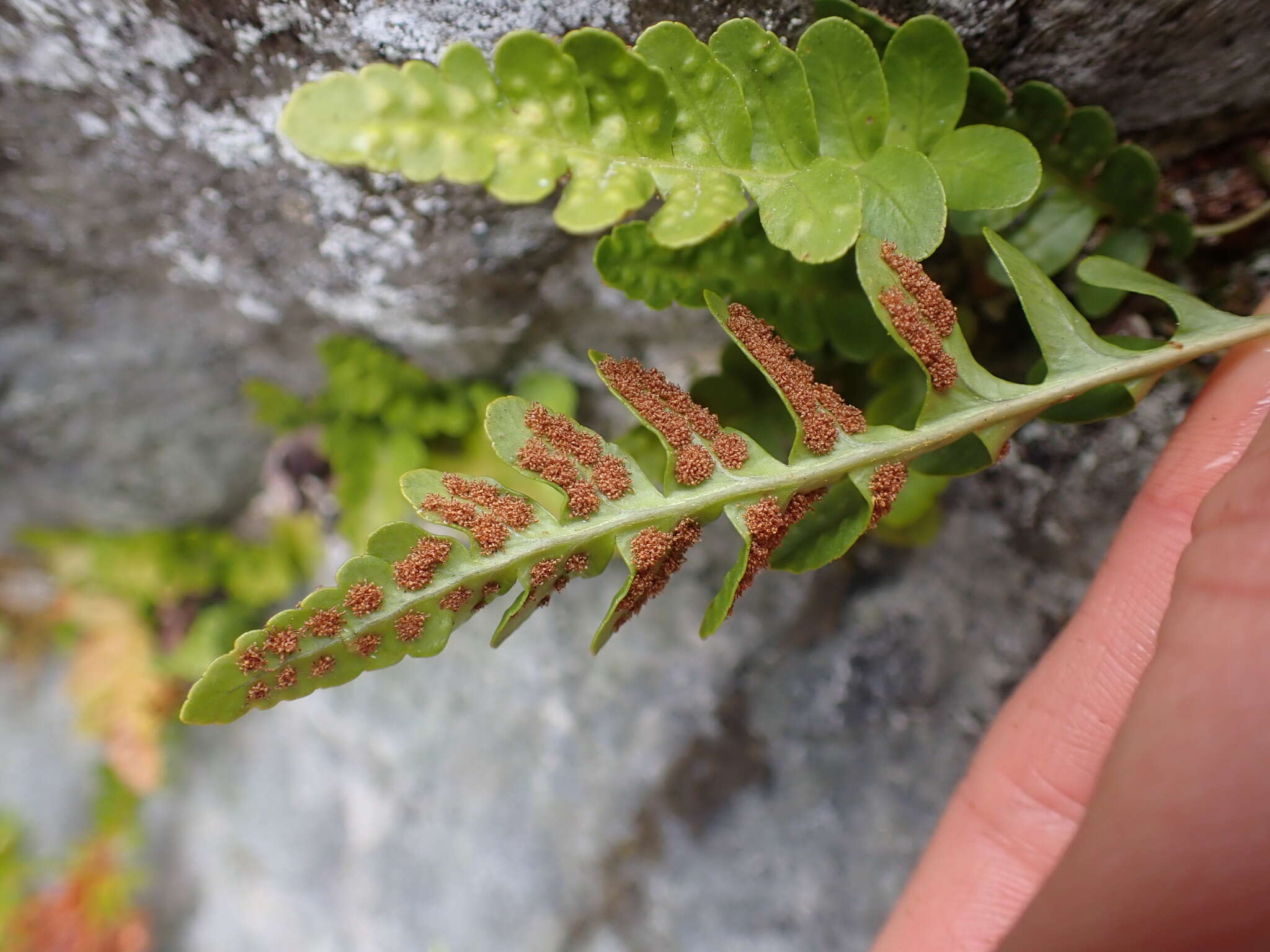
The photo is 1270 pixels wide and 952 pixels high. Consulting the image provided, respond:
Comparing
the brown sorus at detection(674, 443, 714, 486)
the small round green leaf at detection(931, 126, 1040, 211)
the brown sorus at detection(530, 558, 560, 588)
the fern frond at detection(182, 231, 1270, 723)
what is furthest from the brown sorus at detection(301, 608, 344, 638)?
the small round green leaf at detection(931, 126, 1040, 211)

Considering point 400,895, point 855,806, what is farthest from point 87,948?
point 855,806

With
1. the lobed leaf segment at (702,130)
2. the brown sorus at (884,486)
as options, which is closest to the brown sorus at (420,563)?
the lobed leaf segment at (702,130)

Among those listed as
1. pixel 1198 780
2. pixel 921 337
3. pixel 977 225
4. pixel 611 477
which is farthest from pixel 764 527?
pixel 977 225

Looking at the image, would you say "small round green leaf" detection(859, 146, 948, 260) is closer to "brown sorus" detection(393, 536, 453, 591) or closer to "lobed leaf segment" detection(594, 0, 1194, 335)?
"lobed leaf segment" detection(594, 0, 1194, 335)

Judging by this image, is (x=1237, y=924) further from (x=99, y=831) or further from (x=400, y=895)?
(x=99, y=831)

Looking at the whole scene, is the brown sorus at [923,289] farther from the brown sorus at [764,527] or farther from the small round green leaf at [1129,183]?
the small round green leaf at [1129,183]

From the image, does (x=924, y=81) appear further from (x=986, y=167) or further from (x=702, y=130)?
(x=702, y=130)

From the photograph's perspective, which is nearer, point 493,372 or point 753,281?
point 753,281
